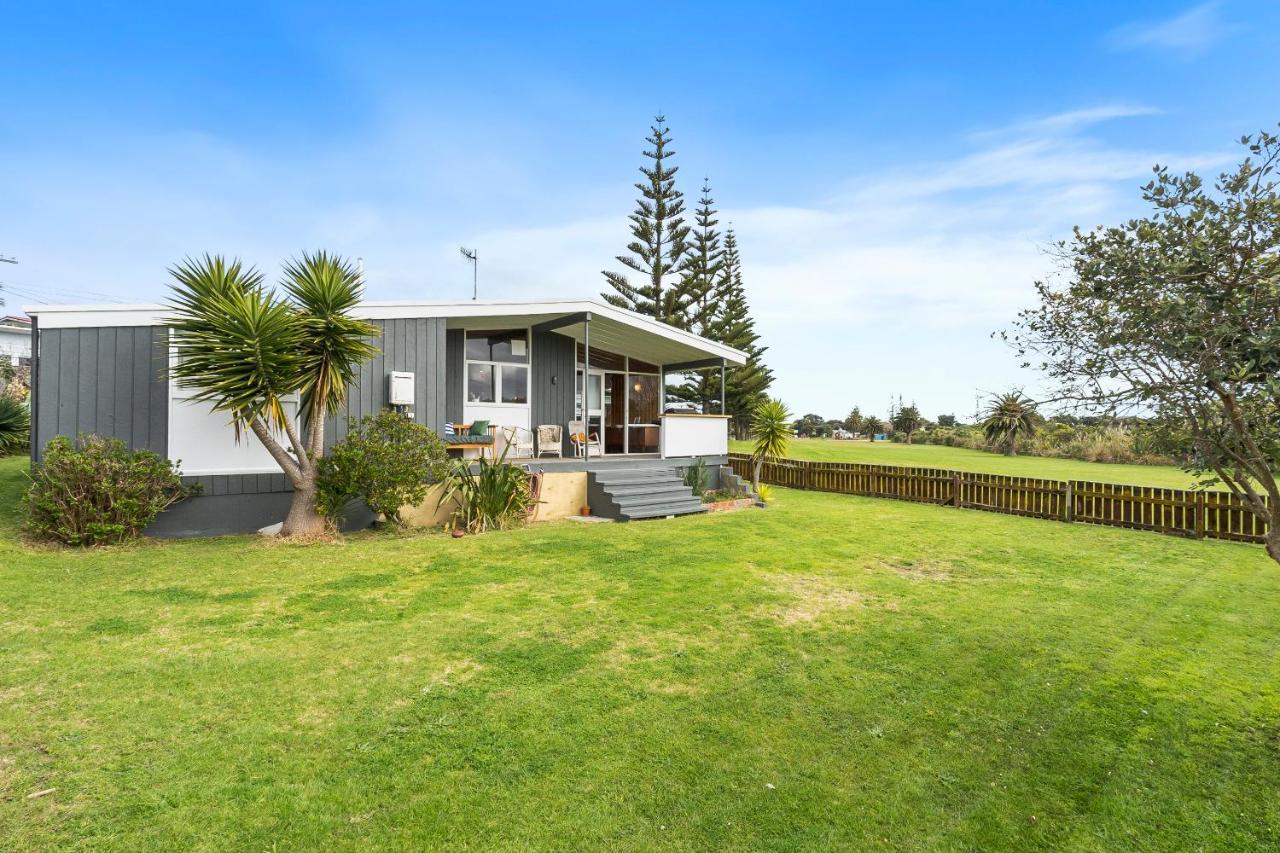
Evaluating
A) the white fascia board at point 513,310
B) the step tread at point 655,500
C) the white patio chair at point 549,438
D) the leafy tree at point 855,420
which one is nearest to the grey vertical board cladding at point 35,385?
the white fascia board at point 513,310

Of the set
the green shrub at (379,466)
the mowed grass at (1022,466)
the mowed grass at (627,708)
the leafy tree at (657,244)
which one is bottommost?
the mowed grass at (627,708)

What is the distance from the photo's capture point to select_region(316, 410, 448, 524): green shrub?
26.1ft

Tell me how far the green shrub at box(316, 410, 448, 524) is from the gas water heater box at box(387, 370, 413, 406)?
67 centimetres

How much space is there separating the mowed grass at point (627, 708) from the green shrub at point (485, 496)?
2354 millimetres

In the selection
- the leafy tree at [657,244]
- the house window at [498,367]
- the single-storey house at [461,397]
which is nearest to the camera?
the single-storey house at [461,397]

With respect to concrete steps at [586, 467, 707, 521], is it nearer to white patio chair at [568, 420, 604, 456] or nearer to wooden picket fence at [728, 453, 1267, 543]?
white patio chair at [568, 420, 604, 456]

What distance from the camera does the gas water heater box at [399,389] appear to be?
9273 mm

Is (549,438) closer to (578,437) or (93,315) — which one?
(578,437)

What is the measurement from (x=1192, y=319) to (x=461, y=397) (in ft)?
36.0

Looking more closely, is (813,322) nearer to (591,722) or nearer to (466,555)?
(466,555)

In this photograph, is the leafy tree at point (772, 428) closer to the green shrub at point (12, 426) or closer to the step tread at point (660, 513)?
the step tread at point (660, 513)

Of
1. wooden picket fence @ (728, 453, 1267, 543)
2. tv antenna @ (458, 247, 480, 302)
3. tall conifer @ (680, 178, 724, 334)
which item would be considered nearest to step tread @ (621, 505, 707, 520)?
wooden picket fence @ (728, 453, 1267, 543)

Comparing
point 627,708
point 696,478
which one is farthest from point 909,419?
point 627,708

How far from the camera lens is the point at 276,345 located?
7207mm
